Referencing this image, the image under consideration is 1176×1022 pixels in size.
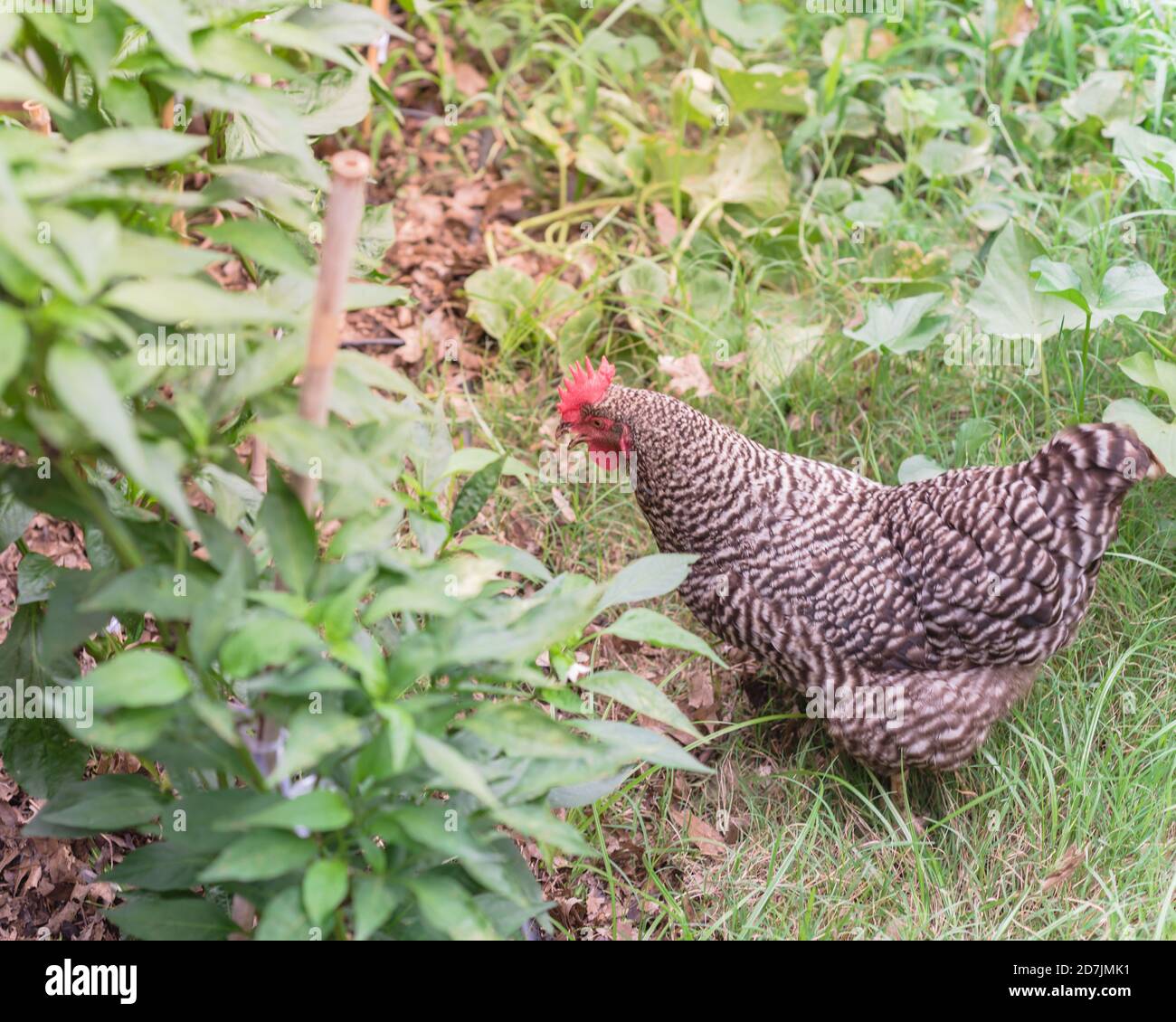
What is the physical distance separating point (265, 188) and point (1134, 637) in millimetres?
2687

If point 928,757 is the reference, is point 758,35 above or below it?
above

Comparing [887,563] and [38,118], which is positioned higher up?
[38,118]

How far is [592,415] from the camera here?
3.39 m

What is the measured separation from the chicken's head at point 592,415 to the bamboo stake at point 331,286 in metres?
1.49

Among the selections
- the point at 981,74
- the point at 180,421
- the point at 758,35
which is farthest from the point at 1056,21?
the point at 180,421

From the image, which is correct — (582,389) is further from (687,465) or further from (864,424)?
(864,424)

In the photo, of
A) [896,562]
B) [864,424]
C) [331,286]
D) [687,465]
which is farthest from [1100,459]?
[331,286]

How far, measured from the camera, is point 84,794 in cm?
227

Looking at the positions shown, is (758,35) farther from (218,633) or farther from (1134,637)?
(218,633)

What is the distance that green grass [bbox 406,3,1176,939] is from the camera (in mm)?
3000

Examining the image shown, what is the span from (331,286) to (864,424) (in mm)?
2553

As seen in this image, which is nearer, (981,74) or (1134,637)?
(1134,637)

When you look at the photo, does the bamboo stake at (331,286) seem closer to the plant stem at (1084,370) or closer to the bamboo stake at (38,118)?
the bamboo stake at (38,118)
